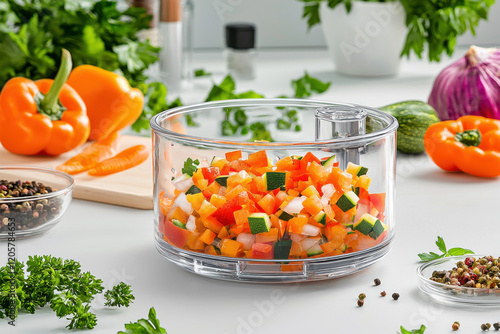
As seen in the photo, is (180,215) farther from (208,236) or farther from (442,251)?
(442,251)

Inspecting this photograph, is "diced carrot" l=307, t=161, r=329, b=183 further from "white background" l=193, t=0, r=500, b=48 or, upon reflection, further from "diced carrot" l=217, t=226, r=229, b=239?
"white background" l=193, t=0, r=500, b=48

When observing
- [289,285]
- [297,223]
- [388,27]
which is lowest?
[289,285]

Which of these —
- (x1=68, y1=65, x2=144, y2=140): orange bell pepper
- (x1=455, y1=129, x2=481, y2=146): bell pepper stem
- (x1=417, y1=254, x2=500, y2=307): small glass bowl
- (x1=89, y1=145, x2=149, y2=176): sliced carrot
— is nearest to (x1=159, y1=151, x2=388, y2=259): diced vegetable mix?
(x1=417, y1=254, x2=500, y2=307): small glass bowl

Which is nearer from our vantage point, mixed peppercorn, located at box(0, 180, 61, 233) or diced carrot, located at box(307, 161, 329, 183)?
diced carrot, located at box(307, 161, 329, 183)

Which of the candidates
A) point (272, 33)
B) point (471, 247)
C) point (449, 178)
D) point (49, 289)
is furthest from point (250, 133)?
point (272, 33)

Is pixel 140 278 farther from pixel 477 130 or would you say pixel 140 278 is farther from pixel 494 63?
pixel 494 63

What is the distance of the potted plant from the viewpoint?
8.02 ft

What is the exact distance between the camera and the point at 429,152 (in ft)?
5.48

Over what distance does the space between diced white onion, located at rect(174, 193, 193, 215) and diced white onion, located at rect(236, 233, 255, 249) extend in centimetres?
9

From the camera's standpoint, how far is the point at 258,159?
1069 mm

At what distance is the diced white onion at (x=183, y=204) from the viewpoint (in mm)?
1080

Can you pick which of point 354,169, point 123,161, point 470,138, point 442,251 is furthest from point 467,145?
point 123,161

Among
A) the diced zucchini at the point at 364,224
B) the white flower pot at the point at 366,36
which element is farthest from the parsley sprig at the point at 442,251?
the white flower pot at the point at 366,36

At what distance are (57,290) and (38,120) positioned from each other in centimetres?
78
